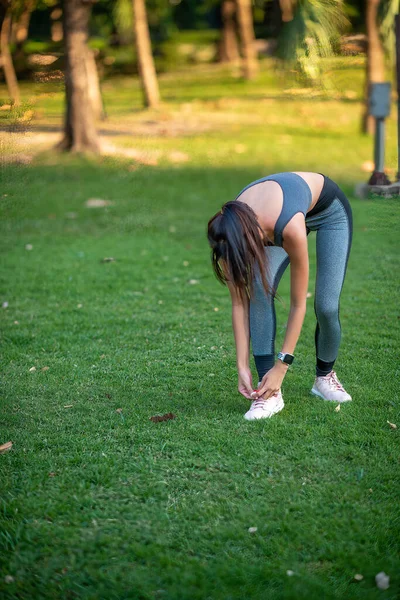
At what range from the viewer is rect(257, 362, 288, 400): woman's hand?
3440 millimetres

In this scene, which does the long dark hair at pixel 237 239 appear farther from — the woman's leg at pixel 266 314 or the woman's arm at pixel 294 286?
the woman's leg at pixel 266 314

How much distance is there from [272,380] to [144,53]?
53.6ft

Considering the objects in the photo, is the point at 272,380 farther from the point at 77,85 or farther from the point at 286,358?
the point at 77,85

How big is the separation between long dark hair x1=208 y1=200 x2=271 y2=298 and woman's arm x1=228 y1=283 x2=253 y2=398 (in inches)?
11.7

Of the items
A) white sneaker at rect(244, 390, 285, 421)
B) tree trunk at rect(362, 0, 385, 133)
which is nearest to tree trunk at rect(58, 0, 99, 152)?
tree trunk at rect(362, 0, 385, 133)

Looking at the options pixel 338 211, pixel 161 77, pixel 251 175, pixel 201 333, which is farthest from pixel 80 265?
pixel 161 77

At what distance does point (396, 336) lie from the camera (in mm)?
4918

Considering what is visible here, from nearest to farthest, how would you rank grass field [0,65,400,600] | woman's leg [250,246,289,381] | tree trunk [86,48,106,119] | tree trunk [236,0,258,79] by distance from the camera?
grass field [0,65,400,600]
woman's leg [250,246,289,381]
tree trunk [86,48,106,119]
tree trunk [236,0,258,79]

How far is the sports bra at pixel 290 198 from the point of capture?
10.3 feet

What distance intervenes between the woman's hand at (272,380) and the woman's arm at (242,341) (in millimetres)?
65

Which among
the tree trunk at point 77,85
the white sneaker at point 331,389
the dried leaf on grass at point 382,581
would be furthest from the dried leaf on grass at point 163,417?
the tree trunk at point 77,85

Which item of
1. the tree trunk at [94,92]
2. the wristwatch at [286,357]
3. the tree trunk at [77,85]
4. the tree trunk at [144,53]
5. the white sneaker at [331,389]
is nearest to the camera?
the wristwatch at [286,357]

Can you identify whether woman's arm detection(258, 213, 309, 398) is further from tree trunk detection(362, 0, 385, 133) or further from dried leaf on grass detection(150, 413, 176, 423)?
tree trunk detection(362, 0, 385, 133)

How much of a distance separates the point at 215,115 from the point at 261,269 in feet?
53.5
